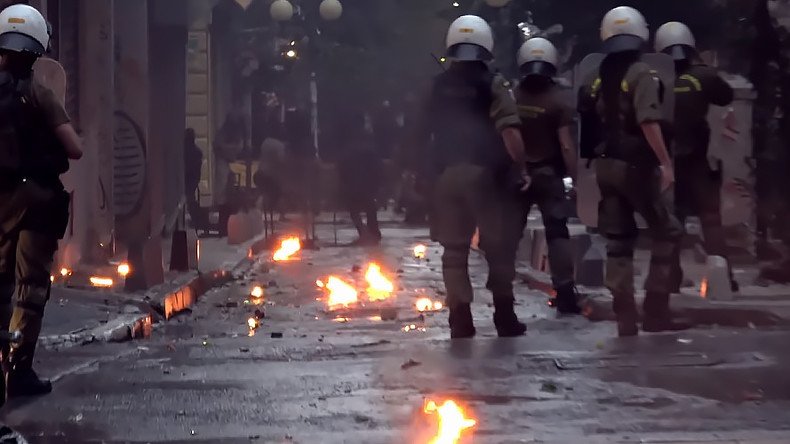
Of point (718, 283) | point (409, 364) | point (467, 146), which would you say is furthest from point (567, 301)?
point (409, 364)

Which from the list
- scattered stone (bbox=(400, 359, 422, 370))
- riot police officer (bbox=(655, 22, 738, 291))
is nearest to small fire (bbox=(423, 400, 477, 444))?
scattered stone (bbox=(400, 359, 422, 370))

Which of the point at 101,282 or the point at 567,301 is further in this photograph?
the point at 101,282

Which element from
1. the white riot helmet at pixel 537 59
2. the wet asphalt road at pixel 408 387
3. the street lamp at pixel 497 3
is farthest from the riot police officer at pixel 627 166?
the street lamp at pixel 497 3

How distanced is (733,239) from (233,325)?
7286 mm

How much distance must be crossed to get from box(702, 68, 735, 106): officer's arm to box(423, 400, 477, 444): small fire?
5189 mm

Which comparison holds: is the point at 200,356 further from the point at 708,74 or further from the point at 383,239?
the point at 383,239

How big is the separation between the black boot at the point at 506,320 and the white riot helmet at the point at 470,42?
1650 millimetres

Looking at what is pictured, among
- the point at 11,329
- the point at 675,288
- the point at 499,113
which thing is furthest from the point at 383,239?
the point at 11,329

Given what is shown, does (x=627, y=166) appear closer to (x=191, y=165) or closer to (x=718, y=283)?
(x=718, y=283)

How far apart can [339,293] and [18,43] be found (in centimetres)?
704

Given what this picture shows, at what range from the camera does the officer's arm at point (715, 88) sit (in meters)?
10.7

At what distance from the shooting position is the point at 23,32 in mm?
6551

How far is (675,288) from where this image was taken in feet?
36.9

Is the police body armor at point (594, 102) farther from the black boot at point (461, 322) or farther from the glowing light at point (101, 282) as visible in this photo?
the glowing light at point (101, 282)
